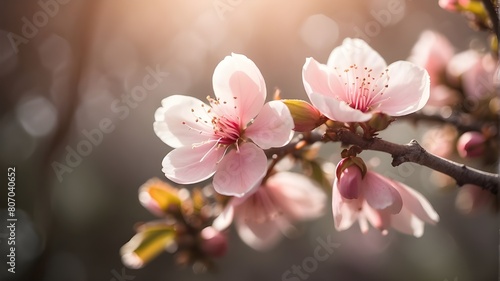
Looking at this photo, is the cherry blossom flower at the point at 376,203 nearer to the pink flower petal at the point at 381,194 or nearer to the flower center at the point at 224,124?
the pink flower petal at the point at 381,194

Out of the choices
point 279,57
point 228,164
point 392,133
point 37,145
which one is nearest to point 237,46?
point 279,57

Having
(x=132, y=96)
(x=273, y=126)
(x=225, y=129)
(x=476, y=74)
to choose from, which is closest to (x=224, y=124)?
(x=225, y=129)

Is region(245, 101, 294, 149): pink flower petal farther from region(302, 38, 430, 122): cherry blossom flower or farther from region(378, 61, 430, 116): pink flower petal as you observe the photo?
region(378, 61, 430, 116): pink flower petal

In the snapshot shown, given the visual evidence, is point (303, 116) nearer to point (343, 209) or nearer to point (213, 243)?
point (343, 209)

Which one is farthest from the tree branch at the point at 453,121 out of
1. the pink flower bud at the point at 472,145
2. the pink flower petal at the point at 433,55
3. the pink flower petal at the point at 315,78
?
the pink flower petal at the point at 315,78

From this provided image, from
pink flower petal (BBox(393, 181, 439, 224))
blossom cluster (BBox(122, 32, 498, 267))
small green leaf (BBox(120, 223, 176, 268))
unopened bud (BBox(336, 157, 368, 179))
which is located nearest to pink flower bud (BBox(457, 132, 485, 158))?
blossom cluster (BBox(122, 32, 498, 267))
